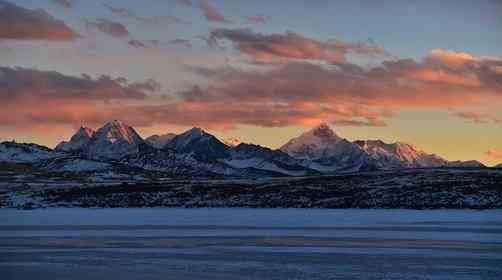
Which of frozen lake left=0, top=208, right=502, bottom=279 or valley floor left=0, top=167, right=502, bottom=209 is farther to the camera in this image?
valley floor left=0, top=167, right=502, bottom=209

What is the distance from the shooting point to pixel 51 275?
86.0 ft

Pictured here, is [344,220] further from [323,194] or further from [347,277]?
[323,194]

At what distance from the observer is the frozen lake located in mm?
26578

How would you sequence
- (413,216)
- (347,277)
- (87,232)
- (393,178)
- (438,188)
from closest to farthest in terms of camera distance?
(347,277) → (87,232) → (413,216) → (438,188) → (393,178)

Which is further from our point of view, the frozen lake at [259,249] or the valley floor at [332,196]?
the valley floor at [332,196]

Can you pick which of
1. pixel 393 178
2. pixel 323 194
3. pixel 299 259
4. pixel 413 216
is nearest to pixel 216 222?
pixel 413 216

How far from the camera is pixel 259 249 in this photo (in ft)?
112

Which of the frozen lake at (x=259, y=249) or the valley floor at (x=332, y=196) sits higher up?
the valley floor at (x=332, y=196)

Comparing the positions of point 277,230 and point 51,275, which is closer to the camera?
point 51,275

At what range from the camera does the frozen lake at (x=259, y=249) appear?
87.2ft

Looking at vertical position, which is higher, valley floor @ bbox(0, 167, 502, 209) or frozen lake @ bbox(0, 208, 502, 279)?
valley floor @ bbox(0, 167, 502, 209)

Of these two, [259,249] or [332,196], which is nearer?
[259,249]

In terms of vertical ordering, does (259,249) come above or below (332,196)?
below

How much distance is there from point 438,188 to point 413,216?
27008mm
